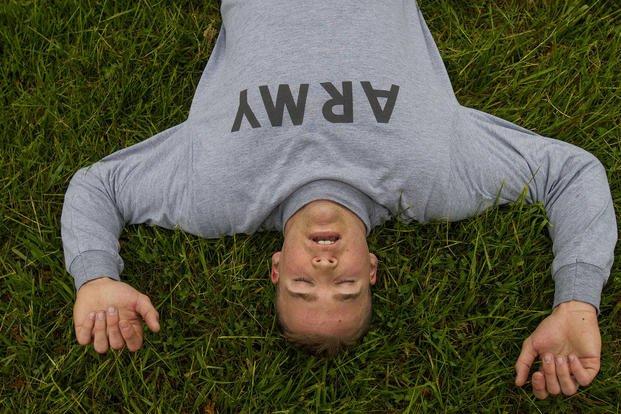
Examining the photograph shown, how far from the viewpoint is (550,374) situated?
291 centimetres

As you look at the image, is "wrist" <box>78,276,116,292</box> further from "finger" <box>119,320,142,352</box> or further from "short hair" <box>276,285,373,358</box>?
"short hair" <box>276,285,373,358</box>

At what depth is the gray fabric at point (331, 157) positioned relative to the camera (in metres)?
2.93

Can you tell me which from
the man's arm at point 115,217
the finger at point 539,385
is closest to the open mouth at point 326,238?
the man's arm at point 115,217

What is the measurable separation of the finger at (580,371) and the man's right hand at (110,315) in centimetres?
194

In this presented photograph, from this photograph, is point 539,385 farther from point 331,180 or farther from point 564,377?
point 331,180

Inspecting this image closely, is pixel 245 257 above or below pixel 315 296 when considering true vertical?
below

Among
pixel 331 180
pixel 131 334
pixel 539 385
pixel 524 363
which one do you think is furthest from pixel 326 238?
pixel 539 385

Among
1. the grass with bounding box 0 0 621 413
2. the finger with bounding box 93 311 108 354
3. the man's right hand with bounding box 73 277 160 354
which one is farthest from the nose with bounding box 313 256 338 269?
the finger with bounding box 93 311 108 354

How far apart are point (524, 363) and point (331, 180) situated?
50.6 inches

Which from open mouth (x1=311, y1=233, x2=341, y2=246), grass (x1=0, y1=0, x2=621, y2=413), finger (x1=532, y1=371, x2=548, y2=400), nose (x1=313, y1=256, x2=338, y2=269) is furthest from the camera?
grass (x1=0, y1=0, x2=621, y2=413)

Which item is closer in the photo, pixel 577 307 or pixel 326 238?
pixel 326 238

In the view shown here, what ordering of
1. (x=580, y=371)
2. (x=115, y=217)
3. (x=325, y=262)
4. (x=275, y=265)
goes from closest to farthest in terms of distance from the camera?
(x=325, y=262)
(x=580, y=371)
(x=275, y=265)
(x=115, y=217)

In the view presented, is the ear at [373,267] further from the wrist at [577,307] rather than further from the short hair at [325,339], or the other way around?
the wrist at [577,307]

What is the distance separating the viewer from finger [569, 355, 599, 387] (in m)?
2.85
